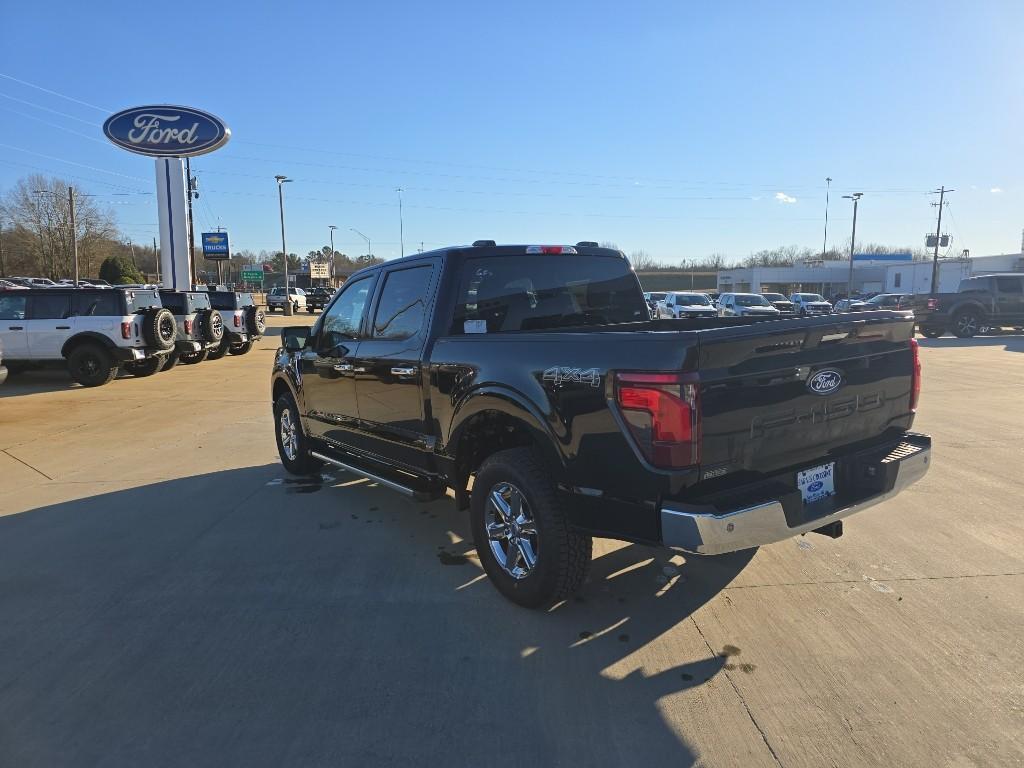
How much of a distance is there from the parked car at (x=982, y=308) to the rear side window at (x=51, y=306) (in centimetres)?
2494

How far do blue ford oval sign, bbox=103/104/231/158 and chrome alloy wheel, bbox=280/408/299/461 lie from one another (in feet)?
74.2

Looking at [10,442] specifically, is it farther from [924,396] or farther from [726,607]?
[924,396]

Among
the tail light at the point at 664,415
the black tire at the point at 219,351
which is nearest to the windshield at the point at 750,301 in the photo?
the black tire at the point at 219,351

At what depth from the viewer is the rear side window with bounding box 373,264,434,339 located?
14.4 feet

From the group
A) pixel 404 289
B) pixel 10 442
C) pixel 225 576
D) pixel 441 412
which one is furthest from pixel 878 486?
pixel 10 442

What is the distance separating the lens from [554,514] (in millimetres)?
3258

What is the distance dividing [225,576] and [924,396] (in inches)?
407

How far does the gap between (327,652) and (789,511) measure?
2.27 m

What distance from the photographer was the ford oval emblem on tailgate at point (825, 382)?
312 centimetres

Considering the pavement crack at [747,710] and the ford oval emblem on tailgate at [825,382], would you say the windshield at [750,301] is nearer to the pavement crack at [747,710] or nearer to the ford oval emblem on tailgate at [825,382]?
the ford oval emblem on tailgate at [825,382]

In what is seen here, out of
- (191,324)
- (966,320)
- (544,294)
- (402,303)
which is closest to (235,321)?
(191,324)

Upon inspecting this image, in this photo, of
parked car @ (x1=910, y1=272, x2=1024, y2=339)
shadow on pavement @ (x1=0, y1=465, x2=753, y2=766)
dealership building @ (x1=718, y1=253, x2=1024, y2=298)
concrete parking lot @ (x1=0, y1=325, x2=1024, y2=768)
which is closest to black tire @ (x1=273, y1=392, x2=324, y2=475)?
concrete parking lot @ (x1=0, y1=325, x2=1024, y2=768)

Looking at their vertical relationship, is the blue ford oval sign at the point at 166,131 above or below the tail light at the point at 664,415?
above

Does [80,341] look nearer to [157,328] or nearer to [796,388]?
[157,328]
